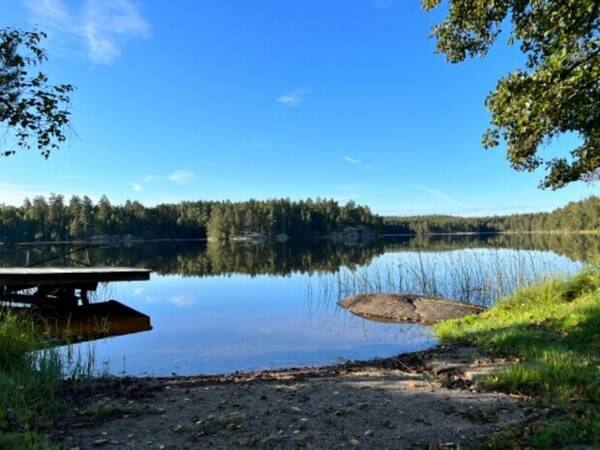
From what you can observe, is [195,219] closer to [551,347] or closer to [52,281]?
[52,281]

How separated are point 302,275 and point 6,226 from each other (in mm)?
112495

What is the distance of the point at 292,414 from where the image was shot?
5547mm

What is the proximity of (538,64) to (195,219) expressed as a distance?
15242cm

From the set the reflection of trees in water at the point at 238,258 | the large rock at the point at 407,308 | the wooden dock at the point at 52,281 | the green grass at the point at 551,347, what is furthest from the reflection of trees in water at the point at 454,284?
the wooden dock at the point at 52,281

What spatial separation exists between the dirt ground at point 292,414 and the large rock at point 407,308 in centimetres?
1030

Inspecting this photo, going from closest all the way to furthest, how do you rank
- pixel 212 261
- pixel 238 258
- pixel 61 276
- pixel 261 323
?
1. pixel 61 276
2. pixel 261 323
3. pixel 212 261
4. pixel 238 258

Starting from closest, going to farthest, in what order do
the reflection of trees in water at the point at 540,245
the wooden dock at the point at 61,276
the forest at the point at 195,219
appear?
the wooden dock at the point at 61,276
the reflection of trees in water at the point at 540,245
the forest at the point at 195,219

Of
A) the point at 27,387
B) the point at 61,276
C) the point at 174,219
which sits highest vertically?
the point at 174,219

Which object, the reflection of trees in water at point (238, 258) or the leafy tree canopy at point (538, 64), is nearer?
the leafy tree canopy at point (538, 64)

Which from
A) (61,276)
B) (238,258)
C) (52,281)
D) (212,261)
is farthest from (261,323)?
(238,258)

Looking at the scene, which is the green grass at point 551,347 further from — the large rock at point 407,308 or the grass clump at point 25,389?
the grass clump at point 25,389

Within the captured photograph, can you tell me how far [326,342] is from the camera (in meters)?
14.7

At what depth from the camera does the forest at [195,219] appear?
12150 centimetres

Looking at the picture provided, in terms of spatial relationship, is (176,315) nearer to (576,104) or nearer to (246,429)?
(246,429)
